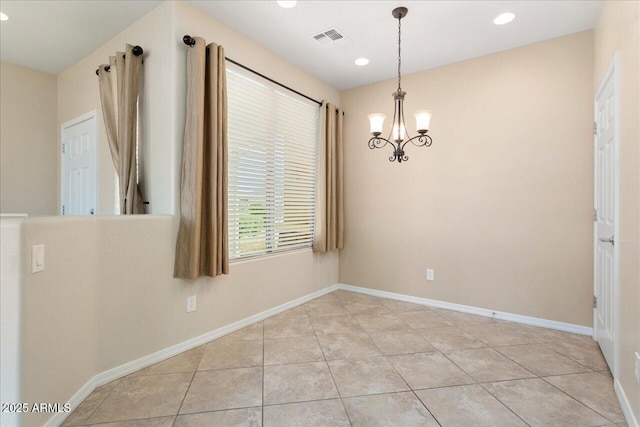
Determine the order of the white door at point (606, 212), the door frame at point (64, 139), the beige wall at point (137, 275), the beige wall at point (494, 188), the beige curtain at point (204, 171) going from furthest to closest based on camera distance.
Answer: the door frame at point (64, 139)
the beige wall at point (494, 188)
the beige curtain at point (204, 171)
the white door at point (606, 212)
the beige wall at point (137, 275)

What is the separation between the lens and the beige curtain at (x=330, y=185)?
388 cm

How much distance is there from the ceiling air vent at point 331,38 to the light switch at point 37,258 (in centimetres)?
274

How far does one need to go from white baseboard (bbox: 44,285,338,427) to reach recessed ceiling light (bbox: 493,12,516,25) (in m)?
3.46

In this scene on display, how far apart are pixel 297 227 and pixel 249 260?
867 millimetres

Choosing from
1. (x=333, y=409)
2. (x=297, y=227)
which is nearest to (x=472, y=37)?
(x=297, y=227)

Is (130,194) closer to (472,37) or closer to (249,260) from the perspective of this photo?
(249,260)

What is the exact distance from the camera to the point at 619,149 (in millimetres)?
1950

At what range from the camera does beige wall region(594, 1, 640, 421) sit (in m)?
1.60

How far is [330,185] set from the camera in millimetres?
3986

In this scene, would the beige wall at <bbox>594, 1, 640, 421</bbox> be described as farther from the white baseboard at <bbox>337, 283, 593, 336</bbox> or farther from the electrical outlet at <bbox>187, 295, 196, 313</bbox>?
the electrical outlet at <bbox>187, 295, 196, 313</bbox>

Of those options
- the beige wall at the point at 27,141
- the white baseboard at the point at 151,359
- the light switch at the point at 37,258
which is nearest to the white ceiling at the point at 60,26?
the beige wall at the point at 27,141

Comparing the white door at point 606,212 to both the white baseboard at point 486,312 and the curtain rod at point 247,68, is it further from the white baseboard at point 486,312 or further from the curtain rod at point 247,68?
the curtain rod at point 247,68

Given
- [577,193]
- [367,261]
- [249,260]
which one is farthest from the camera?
[367,261]

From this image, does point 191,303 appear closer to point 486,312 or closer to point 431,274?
point 431,274
